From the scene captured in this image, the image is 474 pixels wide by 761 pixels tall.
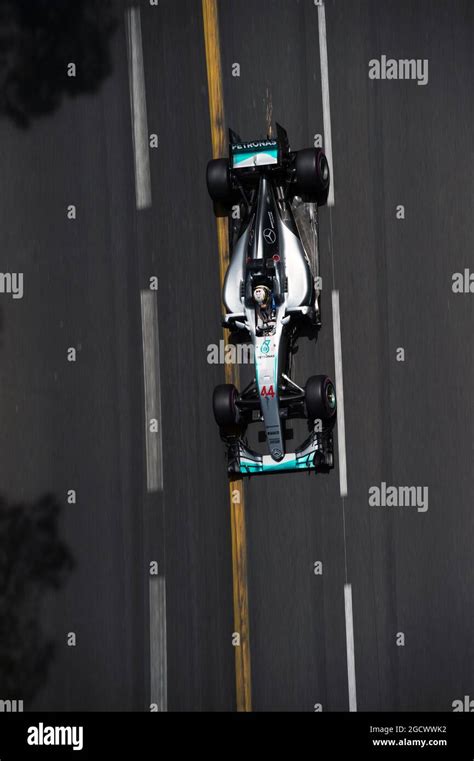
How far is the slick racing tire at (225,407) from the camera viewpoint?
1551cm

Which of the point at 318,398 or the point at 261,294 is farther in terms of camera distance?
the point at 318,398

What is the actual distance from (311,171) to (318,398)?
10.5 feet

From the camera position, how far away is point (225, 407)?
15.5 metres

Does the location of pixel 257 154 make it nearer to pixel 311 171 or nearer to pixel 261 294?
pixel 311 171

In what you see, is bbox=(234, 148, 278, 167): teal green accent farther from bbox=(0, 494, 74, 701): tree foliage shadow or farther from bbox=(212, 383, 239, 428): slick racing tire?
bbox=(0, 494, 74, 701): tree foliage shadow

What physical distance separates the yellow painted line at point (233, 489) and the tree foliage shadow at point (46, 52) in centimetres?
167

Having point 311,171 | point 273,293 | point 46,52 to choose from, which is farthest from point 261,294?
point 46,52

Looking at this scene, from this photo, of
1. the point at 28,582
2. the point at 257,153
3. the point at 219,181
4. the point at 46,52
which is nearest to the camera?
the point at 257,153

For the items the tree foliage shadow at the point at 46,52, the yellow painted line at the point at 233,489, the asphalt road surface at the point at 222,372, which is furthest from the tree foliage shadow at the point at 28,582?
the tree foliage shadow at the point at 46,52

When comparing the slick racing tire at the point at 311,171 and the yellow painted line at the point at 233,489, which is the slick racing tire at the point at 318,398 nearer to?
the yellow painted line at the point at 233,489

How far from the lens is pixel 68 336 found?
16703mm

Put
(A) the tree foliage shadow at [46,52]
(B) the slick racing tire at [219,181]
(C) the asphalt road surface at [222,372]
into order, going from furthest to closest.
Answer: (A) the tree foliage shadow at [46,52]
(C) the asphalt road surface at [222,372]
(B) the slick racing tire at [219,181]

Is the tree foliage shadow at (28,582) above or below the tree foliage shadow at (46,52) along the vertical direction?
below

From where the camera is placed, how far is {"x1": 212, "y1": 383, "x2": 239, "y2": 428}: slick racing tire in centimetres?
1551
